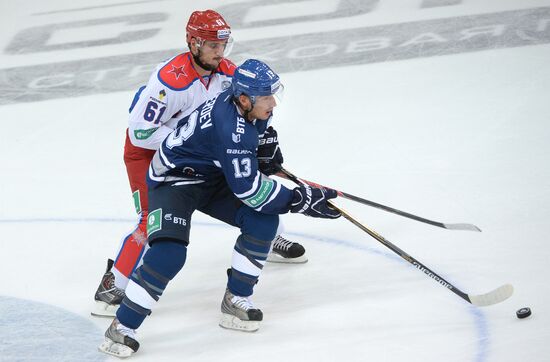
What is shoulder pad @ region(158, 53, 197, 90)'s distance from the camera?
4.21m

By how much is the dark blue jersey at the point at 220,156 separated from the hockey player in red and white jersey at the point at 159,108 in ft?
0.57

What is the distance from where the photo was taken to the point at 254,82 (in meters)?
3.80

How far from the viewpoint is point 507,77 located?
6.52 m

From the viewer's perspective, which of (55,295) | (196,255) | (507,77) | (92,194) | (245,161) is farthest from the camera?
(507,77)

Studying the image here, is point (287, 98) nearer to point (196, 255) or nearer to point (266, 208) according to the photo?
point (196, 255)

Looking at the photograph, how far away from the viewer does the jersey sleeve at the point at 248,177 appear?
380cm

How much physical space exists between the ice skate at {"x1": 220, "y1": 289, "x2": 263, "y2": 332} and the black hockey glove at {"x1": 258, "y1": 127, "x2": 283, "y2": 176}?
581 millimetres

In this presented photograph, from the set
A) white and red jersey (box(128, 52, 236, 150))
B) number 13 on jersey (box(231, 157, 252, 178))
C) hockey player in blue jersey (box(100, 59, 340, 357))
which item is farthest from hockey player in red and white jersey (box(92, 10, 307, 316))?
number 13 on jersey (box(231, 157, 252, 178))

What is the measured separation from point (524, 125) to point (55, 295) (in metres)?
2.80

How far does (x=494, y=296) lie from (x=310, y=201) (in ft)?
2.52

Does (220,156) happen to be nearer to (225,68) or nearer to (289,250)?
(225,68)

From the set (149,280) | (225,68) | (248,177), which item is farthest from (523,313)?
(225,68)

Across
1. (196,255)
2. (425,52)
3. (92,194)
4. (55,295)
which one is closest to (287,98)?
(425,52)

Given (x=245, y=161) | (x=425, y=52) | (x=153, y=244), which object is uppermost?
(x=245, y=161)
